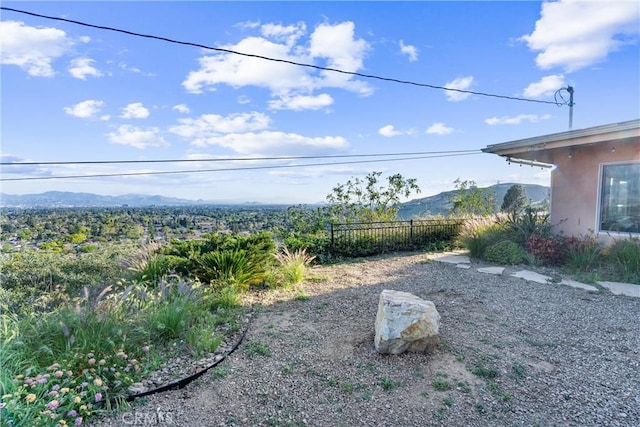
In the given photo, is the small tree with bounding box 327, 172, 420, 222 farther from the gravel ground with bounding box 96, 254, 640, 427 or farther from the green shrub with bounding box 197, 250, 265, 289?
the gravel ground with bounding box 96, 254, 640, 427

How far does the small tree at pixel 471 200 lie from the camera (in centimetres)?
1142

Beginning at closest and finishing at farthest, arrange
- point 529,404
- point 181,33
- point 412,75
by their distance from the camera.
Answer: point 529,404
point 181,33
point 412,75

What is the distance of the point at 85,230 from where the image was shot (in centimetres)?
616

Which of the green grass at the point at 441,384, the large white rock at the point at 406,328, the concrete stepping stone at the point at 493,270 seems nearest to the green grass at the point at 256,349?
the large white rock at the point at 406,328

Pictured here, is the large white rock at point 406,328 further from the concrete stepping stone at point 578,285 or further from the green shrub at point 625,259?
the green shrub at point 625,259

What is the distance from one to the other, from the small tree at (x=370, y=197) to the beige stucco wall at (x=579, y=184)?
11.9 ft

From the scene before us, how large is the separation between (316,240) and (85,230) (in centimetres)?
462

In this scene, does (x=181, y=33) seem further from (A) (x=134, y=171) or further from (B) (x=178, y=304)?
(B) (x=178, y=304)

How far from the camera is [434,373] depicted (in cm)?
257

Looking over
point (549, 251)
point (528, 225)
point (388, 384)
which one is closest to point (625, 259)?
point (549, 251)

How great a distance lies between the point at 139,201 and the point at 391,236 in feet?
25.1

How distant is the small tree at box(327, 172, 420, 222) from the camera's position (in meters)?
9.48

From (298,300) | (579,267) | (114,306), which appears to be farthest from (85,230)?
(579,267)

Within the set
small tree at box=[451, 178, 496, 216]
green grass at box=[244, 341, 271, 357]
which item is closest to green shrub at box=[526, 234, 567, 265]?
small tree at box=[451, 178, 496, 216]
